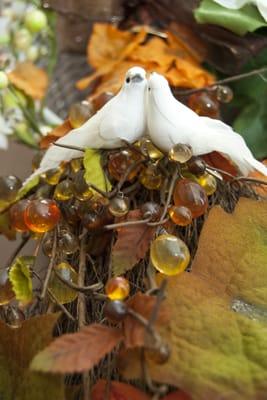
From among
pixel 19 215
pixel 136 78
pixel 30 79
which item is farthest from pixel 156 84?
pixel 30 79

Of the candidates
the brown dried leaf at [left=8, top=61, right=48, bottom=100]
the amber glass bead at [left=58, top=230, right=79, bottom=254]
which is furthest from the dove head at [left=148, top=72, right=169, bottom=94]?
the brown dried leaf at [left=8, top=61, right=48, bottom=100]

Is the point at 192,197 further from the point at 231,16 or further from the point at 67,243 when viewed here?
the point at 231,16

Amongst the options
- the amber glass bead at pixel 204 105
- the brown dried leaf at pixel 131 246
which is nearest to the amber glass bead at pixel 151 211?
the brown dried leaf at pixel 131 246

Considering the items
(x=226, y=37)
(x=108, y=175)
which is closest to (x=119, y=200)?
(x=108, y=175)

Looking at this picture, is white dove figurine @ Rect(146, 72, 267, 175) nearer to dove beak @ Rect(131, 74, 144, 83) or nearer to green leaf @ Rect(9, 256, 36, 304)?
dove beak @ Rect(131, 74, 144, 83)

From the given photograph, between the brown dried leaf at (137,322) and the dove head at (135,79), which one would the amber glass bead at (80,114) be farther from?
the brown dried leaf at (137,322)

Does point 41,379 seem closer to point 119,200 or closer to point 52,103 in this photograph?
point 119,200
